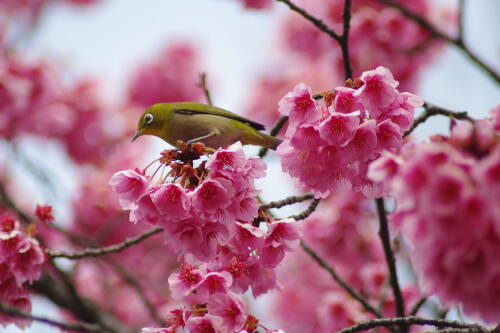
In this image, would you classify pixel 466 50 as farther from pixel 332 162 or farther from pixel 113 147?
pixel 113 147

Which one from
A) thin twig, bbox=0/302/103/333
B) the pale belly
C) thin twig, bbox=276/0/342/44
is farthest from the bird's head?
thin twig, bbox=0/302/103/333

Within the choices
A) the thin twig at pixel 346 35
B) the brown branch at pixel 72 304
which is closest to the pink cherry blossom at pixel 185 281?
the thin twig at pixel 346 35

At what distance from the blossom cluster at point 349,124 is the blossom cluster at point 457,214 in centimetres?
61

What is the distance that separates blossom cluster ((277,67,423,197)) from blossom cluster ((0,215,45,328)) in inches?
53.1

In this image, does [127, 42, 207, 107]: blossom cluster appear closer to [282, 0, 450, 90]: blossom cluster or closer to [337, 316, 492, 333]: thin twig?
[282, 0, 450, 90]: blossom cluster

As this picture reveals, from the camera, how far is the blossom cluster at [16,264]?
2.72 meters

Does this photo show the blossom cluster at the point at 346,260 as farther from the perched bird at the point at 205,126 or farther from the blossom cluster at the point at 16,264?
the blossom cluster at the point at 16,264

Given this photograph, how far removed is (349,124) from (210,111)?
140cm

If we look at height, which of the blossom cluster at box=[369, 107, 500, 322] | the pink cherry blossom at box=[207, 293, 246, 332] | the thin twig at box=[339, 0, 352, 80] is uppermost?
the thin twig at box=[339, 0, 352, 80]

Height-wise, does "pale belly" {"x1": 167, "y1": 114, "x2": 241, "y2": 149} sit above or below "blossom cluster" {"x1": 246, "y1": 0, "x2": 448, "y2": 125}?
below

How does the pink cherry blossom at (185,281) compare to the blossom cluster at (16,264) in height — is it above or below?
below

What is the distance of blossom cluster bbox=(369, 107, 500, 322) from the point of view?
1454mm

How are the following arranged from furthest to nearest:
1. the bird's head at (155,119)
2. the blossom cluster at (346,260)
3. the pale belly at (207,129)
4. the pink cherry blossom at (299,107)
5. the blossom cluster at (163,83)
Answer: the blossom cluster at (163,83) → the blossom cluster at (346,260) → the bird's head at (155,119) → the pale belly at (207,129) → the pink cherry blossom at (299,107)

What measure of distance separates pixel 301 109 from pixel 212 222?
63 cm
